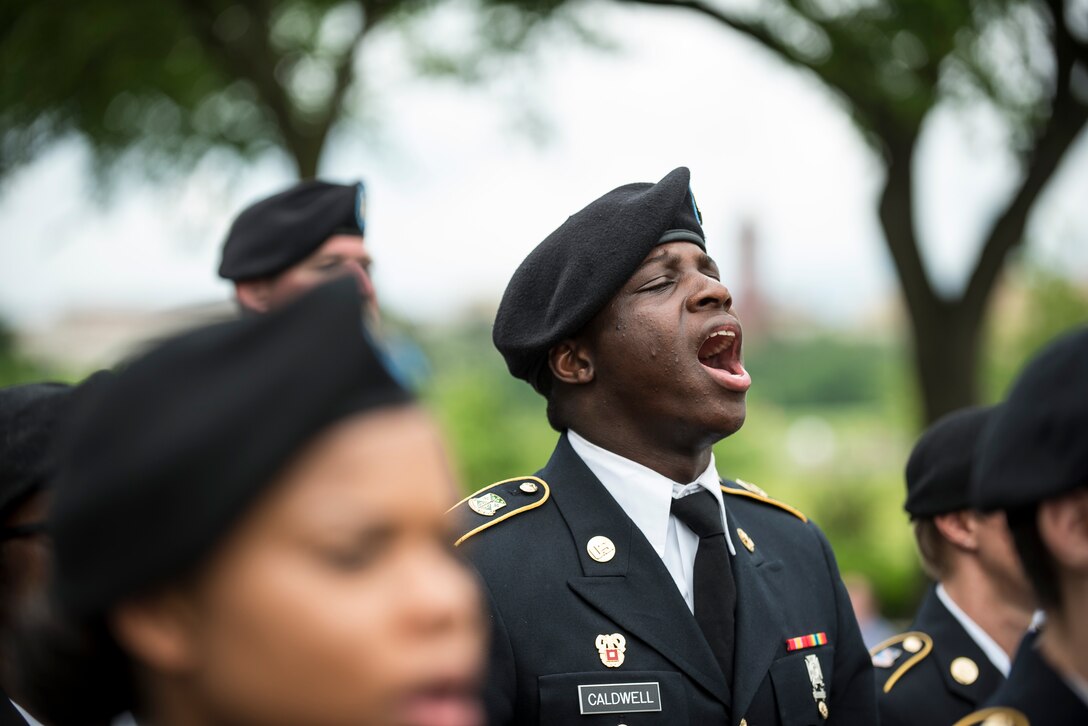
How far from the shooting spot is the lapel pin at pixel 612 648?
3006 mm

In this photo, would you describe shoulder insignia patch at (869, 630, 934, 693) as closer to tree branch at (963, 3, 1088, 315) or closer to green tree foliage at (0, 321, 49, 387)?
tree branch at (963, 3, 1088, 315)

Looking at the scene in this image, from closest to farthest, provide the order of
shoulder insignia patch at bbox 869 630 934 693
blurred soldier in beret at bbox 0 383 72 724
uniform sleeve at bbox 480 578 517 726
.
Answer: blurred soldier in beret at bbox 0 383 72 724
uniform sleeve at bbox 480 578 517 726
shoulder insignia patch at bbox 869 630 934 693

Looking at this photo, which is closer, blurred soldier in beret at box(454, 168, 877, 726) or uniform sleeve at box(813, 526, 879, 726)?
blurred soldier in beret at box(454, 168, 877, 726)

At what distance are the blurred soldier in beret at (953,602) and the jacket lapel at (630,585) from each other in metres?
1.04

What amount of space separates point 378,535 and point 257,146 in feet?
41.7

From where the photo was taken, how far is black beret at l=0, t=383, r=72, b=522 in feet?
8.29

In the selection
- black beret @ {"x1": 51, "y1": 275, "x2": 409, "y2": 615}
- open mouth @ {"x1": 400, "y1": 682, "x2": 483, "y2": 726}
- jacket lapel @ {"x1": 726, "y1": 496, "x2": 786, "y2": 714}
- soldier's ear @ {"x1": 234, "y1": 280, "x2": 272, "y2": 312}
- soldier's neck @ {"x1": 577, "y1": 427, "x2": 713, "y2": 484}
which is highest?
black beret @ {"x1": 51, "y1": 275, "x2": 409, "y2": 615}

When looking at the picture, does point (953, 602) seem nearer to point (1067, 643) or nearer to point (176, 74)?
point (1067, 643)

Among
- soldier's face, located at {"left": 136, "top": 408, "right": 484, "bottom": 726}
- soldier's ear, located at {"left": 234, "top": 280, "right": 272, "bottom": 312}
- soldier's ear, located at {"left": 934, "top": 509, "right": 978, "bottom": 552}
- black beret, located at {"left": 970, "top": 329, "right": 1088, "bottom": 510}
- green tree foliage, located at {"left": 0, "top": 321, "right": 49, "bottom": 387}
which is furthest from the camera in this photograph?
green tree foliage, located at {"left": 0, "top": 321, "right": 49, "bottom": 387}

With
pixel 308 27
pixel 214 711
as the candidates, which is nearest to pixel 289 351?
pixel 214 711

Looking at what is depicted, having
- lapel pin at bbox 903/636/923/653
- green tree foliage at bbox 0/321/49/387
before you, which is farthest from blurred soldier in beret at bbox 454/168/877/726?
green tree foliage at bbox 0/321/49/387

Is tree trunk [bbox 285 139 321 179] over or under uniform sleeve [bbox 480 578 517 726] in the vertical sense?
over

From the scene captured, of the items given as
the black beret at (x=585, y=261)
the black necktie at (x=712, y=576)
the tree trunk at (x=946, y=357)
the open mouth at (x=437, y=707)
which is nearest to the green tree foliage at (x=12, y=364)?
the tree trunk at (x=946, y=357)

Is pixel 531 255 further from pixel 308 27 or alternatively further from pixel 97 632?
pixel 308 27
